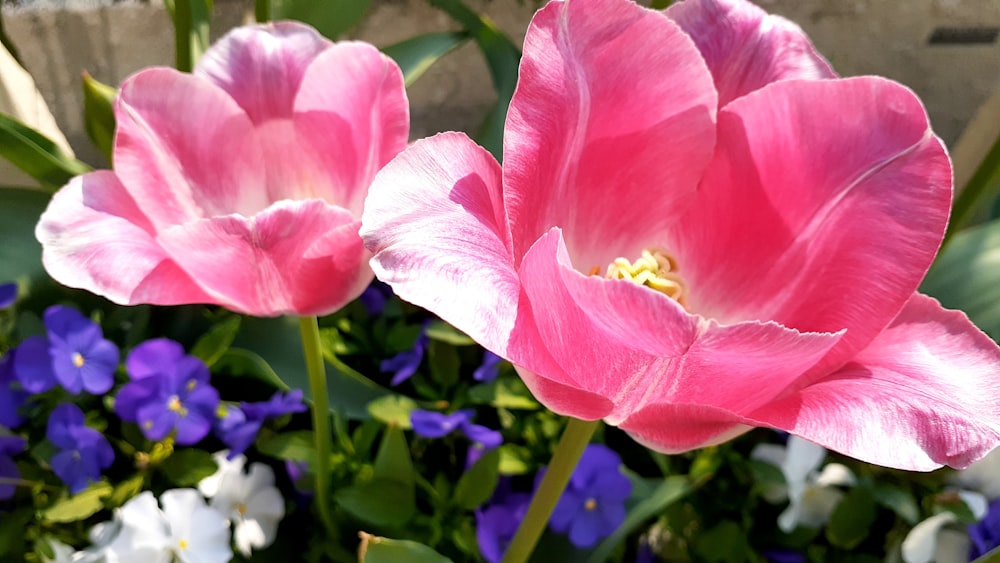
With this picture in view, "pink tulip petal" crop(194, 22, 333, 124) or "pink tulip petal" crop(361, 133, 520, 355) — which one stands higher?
"pink tulip petal" crop(361, 133, 520, 355)

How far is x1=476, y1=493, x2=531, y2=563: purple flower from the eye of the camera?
400mm

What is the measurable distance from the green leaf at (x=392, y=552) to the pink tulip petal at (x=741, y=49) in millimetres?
199

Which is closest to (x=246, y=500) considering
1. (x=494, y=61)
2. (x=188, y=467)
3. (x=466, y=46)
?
(x=188, y=467)

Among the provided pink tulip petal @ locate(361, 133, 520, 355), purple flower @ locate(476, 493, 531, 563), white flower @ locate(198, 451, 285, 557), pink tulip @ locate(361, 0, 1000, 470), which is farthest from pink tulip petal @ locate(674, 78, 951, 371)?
white flower @ locate(198, 451, 285, 557)

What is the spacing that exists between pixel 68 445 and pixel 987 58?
36.1 inches

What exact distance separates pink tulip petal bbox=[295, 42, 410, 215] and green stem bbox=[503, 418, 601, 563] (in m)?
0.13

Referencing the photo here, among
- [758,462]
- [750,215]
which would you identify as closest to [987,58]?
[758,462]

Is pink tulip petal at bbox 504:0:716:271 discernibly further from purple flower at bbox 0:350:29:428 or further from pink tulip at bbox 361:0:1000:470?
purple flower at bbox 0:350:29:428

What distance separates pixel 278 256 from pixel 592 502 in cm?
23

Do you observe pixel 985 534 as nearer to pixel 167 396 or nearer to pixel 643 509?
pixel 643 509

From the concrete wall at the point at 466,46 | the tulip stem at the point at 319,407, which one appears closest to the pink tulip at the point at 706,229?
the tulip stem at the point at 319,407

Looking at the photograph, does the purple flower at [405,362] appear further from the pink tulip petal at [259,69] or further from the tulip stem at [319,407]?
the pink tulip petal at [259,69]

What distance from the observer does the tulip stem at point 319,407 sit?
331 mm

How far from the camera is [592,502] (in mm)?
415
